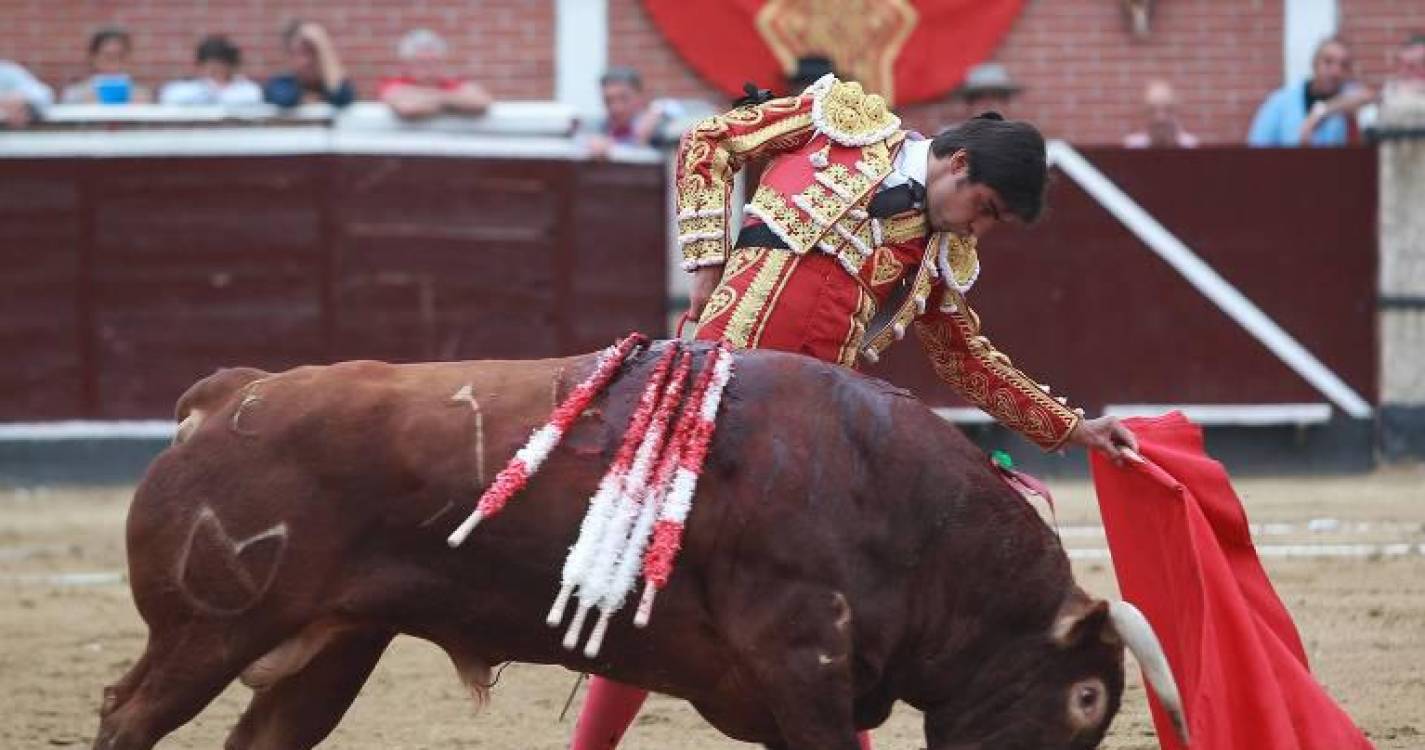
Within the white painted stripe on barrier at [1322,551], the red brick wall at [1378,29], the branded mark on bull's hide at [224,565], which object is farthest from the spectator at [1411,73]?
the branded mark on bull's hide at [224,565]

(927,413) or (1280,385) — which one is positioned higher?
(927,413)

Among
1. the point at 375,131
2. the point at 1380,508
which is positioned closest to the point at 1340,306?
the point at 1380,508

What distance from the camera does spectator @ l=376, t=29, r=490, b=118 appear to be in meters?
8.75

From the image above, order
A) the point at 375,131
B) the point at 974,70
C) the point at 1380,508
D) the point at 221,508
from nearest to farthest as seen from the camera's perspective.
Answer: the point at 221,508 → the point at 1380,508 → the point at 375,131 → the point at 974,70

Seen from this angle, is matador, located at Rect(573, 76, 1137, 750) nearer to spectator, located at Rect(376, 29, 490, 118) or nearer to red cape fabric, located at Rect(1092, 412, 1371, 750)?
red cape fabric, located at Rect(1092, 412, 1371, 750)

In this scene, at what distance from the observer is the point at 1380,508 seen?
771cm

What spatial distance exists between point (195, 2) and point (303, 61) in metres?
1.39

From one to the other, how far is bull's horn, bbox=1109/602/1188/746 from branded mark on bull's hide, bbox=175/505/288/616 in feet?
3.69

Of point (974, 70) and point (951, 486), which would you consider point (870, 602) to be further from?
point (974, 70)

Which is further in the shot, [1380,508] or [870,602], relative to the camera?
[1380,508]

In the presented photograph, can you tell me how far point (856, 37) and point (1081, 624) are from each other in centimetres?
695

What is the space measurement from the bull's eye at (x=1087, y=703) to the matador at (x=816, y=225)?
63 centimetres

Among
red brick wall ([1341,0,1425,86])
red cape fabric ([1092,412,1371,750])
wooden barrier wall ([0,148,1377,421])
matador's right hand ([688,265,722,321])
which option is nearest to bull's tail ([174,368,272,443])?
matador's right hand ([688,265,722,321])

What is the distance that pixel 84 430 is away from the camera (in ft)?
28.6
